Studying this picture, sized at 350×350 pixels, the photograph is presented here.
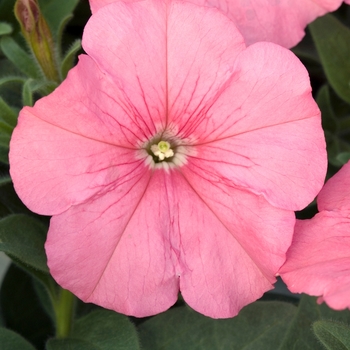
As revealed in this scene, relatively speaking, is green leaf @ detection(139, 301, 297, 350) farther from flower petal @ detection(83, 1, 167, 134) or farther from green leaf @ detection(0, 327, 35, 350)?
flower petal @ detection(83, 1, 167, 134)

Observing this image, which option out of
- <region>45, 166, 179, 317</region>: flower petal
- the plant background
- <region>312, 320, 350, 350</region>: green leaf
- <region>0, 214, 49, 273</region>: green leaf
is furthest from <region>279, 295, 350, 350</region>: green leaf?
<region>0, 214, 49, 273</region>: green leaf

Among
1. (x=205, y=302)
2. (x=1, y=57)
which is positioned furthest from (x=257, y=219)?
(x=1, y=57)

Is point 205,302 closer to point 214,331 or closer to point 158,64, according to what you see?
point 214,331

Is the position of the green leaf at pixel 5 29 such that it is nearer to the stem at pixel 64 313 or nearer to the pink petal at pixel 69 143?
the pink petal at pixel 69 143

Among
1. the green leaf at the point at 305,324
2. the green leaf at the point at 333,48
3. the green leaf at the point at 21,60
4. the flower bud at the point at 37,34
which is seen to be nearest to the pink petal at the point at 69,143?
the flower bud at the point at 37,34

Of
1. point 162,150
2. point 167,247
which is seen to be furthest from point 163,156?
point 167,247
